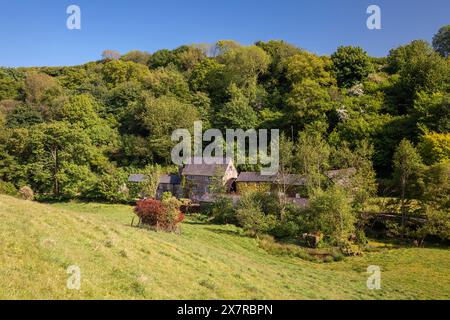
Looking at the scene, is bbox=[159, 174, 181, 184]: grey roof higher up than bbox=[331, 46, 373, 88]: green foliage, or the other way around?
bbox=[331, 46, 373, 88]: green foliage

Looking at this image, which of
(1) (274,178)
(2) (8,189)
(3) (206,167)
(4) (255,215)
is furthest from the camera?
(3) (206,167)

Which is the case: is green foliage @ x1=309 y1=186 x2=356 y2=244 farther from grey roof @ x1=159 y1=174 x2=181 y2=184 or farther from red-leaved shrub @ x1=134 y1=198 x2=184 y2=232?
grey roof @ x1=159 y1=174 x2=181 y2=184

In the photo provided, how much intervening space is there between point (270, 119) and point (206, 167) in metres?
16.7

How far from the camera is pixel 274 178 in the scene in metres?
44.5

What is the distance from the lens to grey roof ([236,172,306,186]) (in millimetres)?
40312

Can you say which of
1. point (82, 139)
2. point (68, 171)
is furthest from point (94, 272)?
point (82, 139)

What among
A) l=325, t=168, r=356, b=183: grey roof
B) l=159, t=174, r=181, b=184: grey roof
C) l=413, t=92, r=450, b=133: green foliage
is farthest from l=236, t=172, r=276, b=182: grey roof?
l=413, t=92, r=450, b=133: green foliage

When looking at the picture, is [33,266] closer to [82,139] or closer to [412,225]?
[412,225]

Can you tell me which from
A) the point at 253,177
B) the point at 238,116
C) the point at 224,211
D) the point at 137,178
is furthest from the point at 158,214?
the point at 238,116

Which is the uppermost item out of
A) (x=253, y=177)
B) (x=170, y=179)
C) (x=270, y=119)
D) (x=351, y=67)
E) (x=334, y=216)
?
(x=351, y=67)

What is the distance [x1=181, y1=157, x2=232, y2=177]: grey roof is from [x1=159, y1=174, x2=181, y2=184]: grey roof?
4.61 feet

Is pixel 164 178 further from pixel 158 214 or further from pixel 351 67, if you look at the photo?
pixel 351 67

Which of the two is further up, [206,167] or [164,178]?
[206,167]
